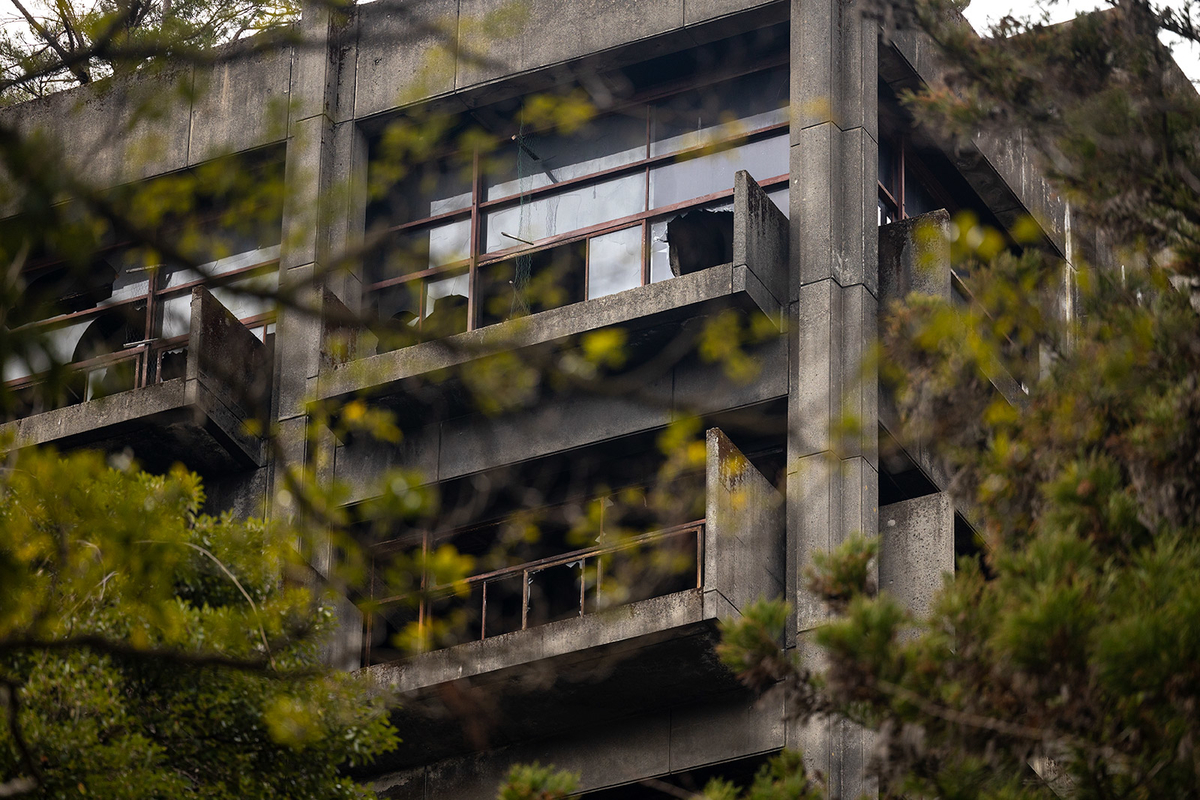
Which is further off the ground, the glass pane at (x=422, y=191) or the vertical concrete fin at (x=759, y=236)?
the glass pane at (x=422, y=191)

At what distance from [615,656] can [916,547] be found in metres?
3.06

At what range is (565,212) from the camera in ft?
72.8

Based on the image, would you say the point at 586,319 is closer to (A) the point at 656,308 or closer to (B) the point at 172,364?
(A) the point at 656,308

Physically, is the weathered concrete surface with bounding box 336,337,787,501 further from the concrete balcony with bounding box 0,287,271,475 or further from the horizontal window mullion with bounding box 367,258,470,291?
the horizontal window mullion with bounding box 367,258,470,291

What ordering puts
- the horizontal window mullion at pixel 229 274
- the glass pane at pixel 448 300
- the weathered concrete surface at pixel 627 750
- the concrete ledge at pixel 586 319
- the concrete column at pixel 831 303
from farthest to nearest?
the horizontal window mullion at pixel 229 274 → the glass pane at pixel 448 300 → the concrete ledge at pixel 586 319 → the weathered concrete surface at pixel 627 750 → the concrete column at pixel 831 303

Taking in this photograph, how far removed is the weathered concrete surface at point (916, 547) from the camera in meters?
18.7

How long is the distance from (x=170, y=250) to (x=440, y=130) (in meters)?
16.8

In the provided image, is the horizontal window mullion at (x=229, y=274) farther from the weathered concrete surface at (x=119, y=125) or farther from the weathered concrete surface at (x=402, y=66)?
the weathered concrete surface at (x=402, y=66)

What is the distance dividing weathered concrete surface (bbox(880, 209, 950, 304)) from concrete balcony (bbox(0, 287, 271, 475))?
6.72 metres

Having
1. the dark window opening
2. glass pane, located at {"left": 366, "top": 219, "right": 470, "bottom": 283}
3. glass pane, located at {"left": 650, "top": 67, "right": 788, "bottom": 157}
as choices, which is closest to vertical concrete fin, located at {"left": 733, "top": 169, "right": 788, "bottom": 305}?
glass pane, located at {"left": 650, "top": 67, "right": 788, "bottom": 157}

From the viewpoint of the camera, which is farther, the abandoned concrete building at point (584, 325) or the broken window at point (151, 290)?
the broken window at point (151, 290)

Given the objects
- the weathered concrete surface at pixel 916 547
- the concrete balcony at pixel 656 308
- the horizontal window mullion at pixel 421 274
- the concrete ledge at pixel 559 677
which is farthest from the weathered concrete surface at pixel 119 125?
the weathered concrete surface at pixel 916 547

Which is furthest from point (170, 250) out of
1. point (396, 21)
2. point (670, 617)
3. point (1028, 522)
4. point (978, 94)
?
point (396, 21)

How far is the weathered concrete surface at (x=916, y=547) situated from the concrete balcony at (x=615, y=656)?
1051 mm
